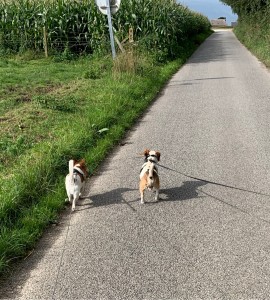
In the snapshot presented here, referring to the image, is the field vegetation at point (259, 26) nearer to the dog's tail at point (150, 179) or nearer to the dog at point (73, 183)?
the dog's tail at point (150, 179)

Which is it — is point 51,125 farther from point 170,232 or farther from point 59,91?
point 170,232

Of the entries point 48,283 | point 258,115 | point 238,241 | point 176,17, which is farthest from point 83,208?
point 176,17

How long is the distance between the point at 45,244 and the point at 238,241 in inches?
81.3

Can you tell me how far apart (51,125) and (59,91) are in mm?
3419

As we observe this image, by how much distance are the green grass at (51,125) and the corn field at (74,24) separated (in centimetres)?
377

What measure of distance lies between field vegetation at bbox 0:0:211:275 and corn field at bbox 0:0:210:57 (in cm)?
5

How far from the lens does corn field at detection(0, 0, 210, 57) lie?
1952 centimetres

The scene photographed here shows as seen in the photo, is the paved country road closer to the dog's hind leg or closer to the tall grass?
the dog's hind leg

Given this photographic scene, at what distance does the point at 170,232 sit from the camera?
459 centimetres

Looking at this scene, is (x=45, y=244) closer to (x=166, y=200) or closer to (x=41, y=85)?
(x=166, y=200)

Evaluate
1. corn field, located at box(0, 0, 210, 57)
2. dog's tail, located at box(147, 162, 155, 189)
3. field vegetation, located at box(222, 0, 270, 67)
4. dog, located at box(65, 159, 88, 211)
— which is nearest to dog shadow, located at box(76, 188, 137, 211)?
dog, located at box(65, 159, 88, 211)

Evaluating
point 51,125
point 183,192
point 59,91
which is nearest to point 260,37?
point 59,91

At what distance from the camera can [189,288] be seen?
11.9ft

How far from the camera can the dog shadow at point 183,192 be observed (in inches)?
216
